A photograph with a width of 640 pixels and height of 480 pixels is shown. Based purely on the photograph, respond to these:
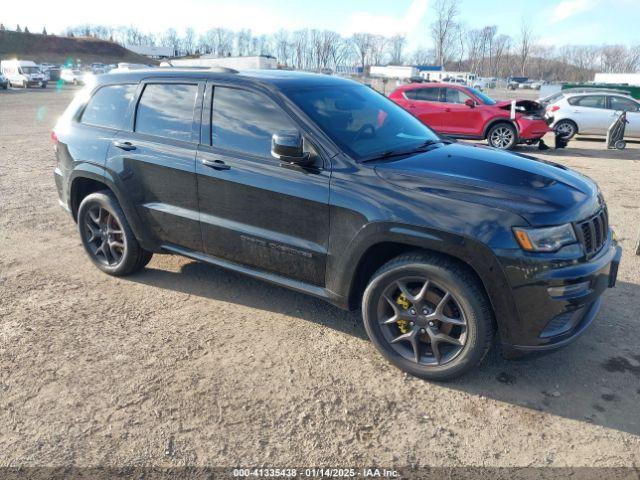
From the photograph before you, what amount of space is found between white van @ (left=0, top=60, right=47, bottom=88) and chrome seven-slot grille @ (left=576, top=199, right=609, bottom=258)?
158 ft

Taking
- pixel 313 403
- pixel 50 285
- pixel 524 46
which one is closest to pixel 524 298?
pixel 313 403

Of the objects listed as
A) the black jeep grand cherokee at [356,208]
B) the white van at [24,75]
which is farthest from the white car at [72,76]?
the black jeep grand cherokee at [356,208]

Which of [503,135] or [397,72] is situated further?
[397,72]

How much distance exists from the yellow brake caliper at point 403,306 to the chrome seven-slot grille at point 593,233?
106cm

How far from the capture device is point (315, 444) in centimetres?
269

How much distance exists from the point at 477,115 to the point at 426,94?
1531mm

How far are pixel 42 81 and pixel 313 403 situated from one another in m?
48.4

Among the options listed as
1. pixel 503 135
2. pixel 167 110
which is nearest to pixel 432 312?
pixel 167 110

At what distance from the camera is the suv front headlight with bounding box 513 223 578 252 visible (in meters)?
2.79

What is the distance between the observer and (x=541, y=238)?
2.80m

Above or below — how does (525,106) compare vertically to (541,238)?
above

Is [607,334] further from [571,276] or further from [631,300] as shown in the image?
[571,276]

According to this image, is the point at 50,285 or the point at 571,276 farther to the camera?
the point at 50,285

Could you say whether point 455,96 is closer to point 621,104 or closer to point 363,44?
point 621,104
